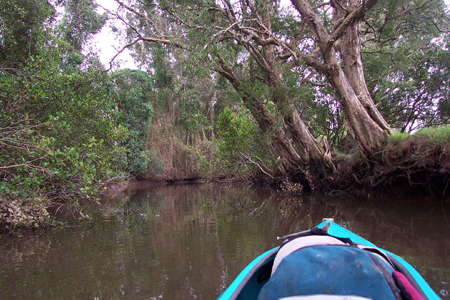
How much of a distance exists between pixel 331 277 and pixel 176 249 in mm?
3389

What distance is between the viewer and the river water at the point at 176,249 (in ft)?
10.3

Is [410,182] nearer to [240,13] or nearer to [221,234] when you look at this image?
[221,234]

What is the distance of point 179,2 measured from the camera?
870cm

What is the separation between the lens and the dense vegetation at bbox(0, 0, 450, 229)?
5953 millimetres

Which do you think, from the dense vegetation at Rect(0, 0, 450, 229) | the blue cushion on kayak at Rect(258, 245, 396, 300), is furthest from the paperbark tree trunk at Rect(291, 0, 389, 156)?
the blue cushion on kayak at Rect(258, 245, 396, 300)

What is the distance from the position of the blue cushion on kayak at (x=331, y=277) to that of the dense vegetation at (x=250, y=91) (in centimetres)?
465

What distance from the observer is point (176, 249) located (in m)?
4.54

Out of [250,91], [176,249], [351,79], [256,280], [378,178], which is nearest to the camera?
[256,280]

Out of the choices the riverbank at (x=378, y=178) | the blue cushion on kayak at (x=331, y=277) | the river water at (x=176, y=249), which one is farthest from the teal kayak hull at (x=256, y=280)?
the riverbank at (x=378, y=178)

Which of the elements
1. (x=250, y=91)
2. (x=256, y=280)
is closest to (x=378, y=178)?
(x=250, y=91)

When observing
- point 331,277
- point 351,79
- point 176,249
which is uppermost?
point 351,79

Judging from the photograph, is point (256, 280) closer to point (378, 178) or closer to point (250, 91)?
point (378, 178)

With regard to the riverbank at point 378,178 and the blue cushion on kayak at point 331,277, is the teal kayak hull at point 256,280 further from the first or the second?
the riverbank at point 378,178

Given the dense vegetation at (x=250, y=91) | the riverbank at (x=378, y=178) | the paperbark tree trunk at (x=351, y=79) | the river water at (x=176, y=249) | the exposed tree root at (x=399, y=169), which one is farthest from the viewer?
the paperbark tree trunk at (x=351, y=79)
